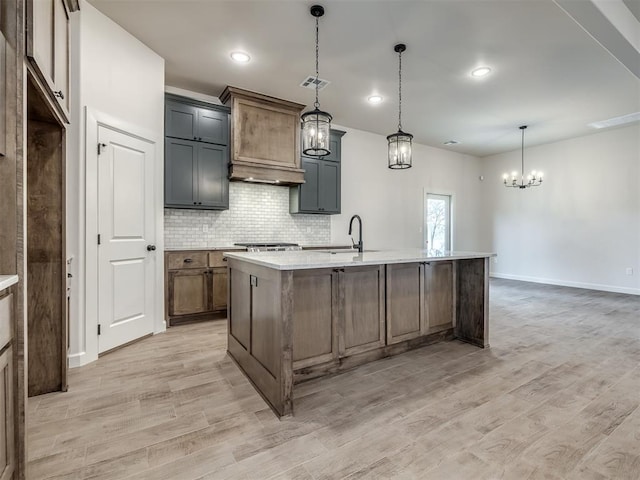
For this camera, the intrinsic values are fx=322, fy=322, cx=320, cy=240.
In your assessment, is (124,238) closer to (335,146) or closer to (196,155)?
(196,155)

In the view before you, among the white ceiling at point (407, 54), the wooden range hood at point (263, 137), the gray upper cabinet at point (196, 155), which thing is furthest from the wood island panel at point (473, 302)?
the gray upper cabinet at point (196, 155)

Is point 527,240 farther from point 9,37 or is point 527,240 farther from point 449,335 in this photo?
point 9,37

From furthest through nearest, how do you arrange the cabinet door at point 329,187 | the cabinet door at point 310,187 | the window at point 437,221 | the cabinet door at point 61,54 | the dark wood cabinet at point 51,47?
the window at point 437,221 < the cabinet door at point 329,187 < the cabinet door at point 310,187 < the cabinet door at point 61,54 < the dark wood cabinet at point 51,47

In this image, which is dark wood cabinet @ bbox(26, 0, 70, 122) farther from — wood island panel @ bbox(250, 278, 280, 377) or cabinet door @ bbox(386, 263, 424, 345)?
Result: cabinet door @ bbox(386, 263, 424, 345)

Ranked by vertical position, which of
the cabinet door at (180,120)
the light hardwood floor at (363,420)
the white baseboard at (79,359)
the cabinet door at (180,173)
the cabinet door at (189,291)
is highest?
the cabinet door at (180,120)

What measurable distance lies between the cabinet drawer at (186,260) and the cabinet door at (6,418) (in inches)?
103

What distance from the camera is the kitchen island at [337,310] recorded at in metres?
1.99

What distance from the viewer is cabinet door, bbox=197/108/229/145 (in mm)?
4019

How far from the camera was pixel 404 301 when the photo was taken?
113 inches

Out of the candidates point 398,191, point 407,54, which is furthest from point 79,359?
point 398,191

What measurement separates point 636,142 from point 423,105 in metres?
4.07

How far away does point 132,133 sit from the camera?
321 centimetres

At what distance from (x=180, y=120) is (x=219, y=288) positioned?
6.88ft

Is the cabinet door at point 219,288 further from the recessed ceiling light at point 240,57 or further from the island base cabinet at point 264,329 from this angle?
the recessed ceiling light at point 240,57
